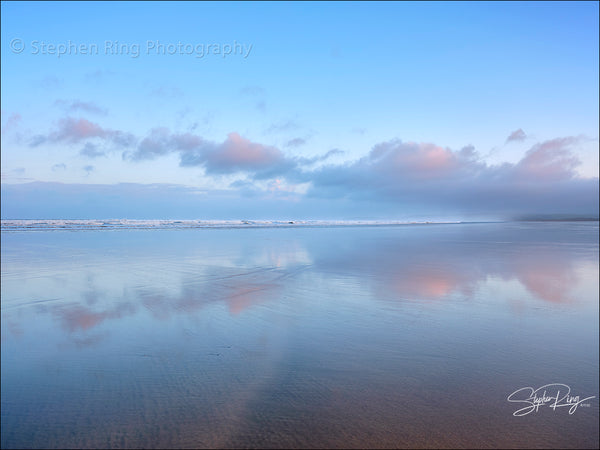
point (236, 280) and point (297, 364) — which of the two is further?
point (236, 280)

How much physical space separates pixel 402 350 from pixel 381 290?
316 centimetres

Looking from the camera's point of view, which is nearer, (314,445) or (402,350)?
(314,445)

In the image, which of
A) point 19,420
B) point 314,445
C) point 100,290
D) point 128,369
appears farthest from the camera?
point 100,290

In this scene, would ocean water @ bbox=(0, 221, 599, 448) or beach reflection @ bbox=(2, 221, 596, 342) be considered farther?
beach reflection @ bbox=(2, 221, 596, 342)

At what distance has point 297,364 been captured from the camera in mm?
3719

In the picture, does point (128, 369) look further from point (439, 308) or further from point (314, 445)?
point (439, 308)

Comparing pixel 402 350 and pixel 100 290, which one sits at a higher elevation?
pixel 100 290

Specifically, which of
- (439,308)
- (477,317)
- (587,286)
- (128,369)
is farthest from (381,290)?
(128,369)

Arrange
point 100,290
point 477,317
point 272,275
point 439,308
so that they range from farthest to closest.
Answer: point 272,275 → point 100,290 → point 439,308 → point 477,317

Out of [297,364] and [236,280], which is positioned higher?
[236,280]

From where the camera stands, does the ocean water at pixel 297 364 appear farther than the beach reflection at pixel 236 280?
No

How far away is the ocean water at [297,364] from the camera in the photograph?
103 inches

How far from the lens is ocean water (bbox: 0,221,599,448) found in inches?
103

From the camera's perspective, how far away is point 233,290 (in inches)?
286
